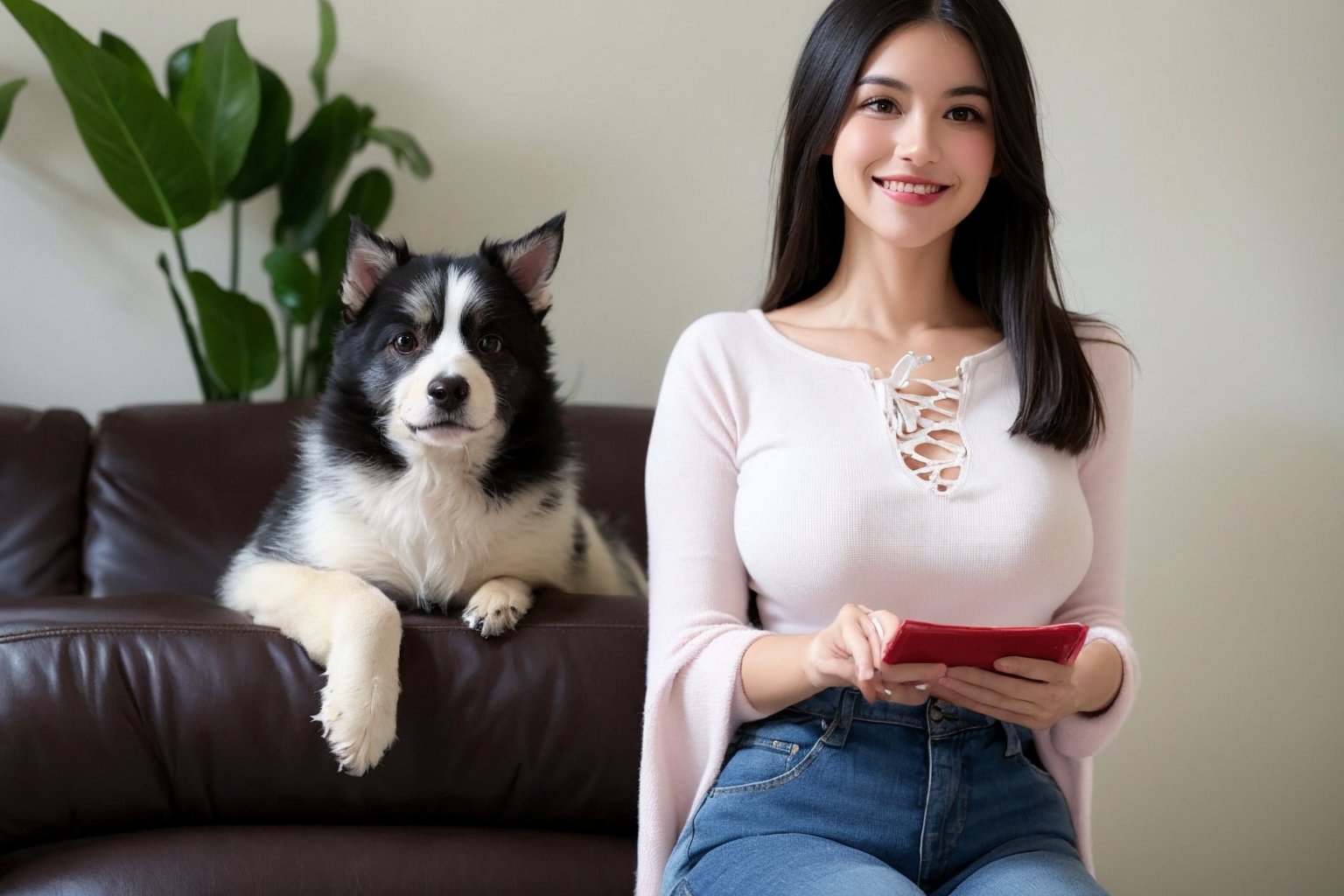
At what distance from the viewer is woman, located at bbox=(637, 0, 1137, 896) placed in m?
1.32

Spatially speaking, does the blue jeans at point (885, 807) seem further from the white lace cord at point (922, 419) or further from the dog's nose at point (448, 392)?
the dog's nose at point (448, 392)

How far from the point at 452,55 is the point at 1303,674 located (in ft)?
7.49

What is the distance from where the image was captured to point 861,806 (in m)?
1.31

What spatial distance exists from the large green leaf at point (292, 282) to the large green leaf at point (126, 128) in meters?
0.17

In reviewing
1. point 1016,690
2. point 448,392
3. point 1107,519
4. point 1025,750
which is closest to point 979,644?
point 1016,690

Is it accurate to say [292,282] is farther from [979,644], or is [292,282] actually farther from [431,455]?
[979,644]

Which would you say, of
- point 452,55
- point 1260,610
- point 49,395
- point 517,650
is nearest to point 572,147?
point 452,55

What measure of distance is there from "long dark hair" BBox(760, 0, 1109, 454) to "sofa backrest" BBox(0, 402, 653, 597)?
1.15 meters

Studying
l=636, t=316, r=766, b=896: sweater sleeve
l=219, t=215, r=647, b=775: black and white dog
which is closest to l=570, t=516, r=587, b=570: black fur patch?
l=219, t=215, r=647, b=775: black and white dog

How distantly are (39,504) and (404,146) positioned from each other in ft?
3.23

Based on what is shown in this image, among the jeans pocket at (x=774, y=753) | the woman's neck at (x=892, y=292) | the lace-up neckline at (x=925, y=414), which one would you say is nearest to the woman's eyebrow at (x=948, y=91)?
the woman's neck at (x=892, y=292)

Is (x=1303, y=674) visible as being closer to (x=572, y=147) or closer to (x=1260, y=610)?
(x=1260, y=610)

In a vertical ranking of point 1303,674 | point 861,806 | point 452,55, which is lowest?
point 1303,674

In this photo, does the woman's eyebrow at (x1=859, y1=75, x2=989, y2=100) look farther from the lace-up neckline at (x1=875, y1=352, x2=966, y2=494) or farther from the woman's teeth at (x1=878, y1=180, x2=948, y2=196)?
the lace-up neckline at (x1=875, y1=352, x2=966, y2=494)
